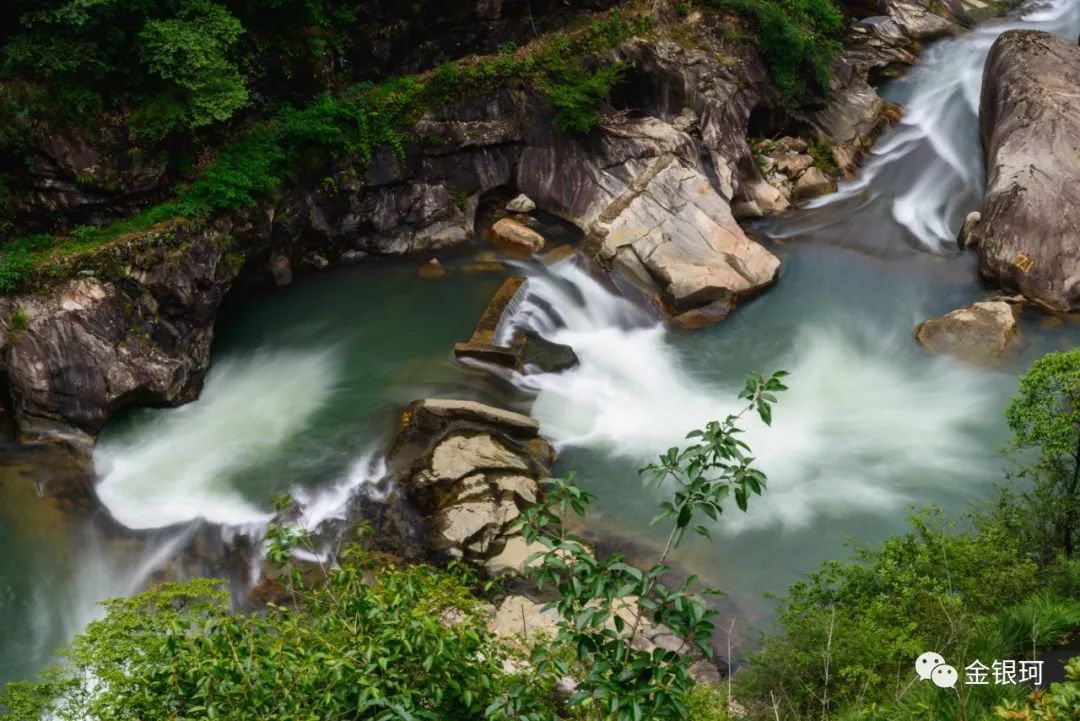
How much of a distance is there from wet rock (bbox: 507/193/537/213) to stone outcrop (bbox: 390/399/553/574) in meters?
7.39

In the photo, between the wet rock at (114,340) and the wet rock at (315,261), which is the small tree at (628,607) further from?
the wet rock at (315,261)

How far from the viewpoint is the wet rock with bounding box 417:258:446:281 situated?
20438 mm

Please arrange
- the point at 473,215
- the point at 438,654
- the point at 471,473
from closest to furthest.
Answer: the point at 438,654
the point at 471,473
the point at 473,215

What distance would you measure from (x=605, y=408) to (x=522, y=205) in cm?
678

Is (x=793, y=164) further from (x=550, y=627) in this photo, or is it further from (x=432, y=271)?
(x=550, y=627)

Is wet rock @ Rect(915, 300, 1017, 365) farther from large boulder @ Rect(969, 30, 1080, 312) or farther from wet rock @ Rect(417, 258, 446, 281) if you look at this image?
wet rock @ Rect(417, 258, 446, 281)

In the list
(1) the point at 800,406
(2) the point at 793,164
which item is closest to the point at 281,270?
(1) the point at 800,406

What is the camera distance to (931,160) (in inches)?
954

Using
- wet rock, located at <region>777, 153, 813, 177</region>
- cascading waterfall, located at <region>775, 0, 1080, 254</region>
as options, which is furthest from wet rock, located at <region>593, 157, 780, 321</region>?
wet rock, located at <region>777, 153, 813, 177</region>

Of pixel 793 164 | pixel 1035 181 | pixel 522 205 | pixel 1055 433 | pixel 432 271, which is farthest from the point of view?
pixel 793 164

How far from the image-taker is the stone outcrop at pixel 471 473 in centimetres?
1398

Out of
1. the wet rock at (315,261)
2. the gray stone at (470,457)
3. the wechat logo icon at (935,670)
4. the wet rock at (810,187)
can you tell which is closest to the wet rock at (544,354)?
the gray stone at (470,457)

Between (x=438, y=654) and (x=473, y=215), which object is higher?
(x=438, y=654)

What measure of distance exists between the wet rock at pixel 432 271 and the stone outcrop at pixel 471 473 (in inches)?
198
